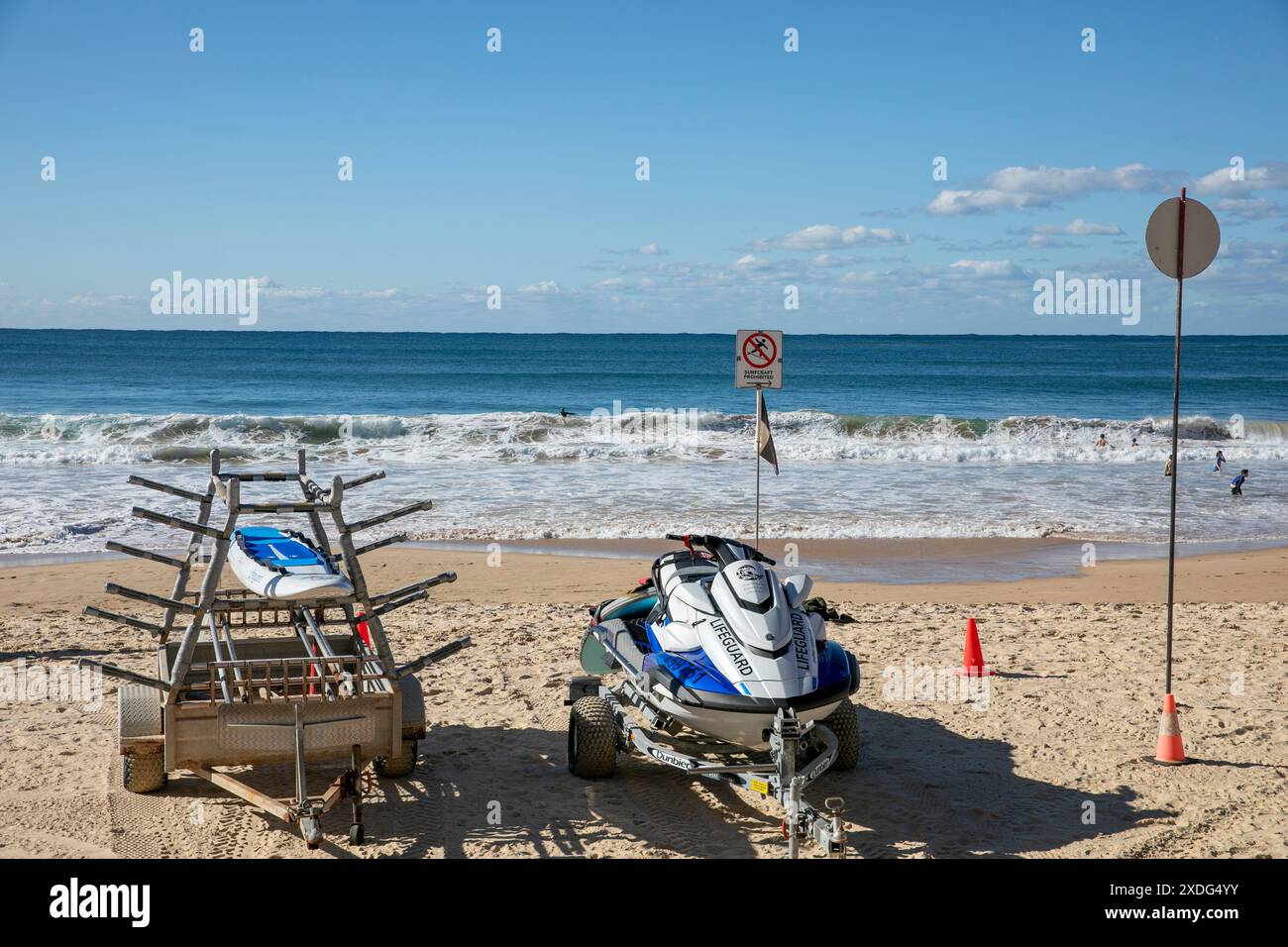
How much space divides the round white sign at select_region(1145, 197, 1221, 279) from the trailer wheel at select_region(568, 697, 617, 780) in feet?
14.8

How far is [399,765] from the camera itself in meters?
6.87

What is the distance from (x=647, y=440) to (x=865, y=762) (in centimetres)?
2512

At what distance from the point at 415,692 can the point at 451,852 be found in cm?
110

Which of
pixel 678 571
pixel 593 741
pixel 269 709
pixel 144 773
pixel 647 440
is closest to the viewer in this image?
pixel 269 709

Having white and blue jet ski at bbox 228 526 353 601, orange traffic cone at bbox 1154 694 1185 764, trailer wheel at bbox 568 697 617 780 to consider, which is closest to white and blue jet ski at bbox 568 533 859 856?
trailer wheel at bbox 568 697 617 780

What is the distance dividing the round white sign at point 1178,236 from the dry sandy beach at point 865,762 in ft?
10.4

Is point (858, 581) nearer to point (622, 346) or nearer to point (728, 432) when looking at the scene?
point (728, 432)

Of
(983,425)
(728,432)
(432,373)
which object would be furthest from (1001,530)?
(432,373)

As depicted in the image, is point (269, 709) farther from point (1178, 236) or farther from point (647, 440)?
point (647, 440)

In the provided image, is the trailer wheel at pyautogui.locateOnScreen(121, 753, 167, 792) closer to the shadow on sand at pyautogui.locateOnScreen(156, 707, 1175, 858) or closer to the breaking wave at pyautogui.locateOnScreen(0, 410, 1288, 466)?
the shadow on sand at pyautogui.locateOnScreen(156, 707, 1175, 858)

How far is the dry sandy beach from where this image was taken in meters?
6.02

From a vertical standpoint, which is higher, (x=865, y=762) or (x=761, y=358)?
(x=761, y=358)

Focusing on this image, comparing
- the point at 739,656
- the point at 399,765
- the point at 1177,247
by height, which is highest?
the point at 1177,247

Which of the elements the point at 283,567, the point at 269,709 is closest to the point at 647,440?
the point at 283,567
